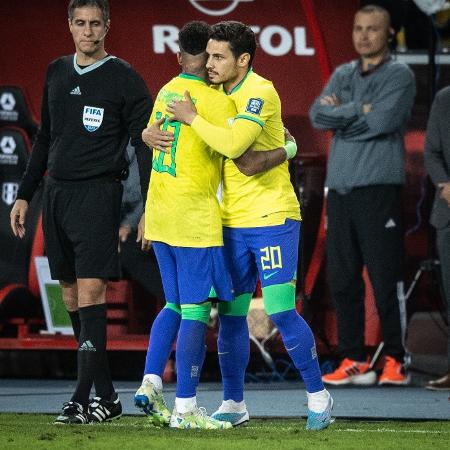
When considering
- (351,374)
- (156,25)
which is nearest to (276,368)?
(351,374)

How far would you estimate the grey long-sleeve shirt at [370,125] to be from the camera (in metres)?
8.24

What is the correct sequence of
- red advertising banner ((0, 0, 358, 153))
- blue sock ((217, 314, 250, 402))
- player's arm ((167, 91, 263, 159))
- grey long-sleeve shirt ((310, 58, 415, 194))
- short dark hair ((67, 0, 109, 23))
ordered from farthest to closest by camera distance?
red advertising banner ((0, 0, 358, 153)) → grey long-sleeve shirt ((310, 58, 415, 194)) → short dark hair ((67, 0, 109, 23)) → blue sock ((217, 314, 250, 402)) → player's arm ((167, 91, 263, 159))

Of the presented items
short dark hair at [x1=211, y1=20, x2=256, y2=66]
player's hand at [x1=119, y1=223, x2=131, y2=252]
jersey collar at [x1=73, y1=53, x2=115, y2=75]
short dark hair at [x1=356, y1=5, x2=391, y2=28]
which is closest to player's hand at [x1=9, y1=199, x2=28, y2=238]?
jersey collar at [x1=73, y1=53, x2=115, y2=75]

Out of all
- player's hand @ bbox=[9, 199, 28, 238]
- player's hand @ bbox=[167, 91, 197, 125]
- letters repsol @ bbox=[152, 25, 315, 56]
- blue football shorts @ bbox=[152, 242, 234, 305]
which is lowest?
blue football shorts @ bbox=[152, 242, 234, 305]

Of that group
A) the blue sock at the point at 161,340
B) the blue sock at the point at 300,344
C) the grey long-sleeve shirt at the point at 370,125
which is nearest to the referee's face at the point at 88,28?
the blue sock at the point at 161,340

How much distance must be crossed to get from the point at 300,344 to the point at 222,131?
95 cm

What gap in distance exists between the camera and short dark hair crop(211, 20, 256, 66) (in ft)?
19.0

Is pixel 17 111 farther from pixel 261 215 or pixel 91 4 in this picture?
pixel 261 215

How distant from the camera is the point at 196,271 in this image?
226 inches

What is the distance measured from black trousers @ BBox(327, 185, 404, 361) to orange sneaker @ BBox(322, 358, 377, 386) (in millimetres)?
48

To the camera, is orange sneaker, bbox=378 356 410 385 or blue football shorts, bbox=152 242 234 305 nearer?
blue football shorts, bbox=152 242 234 305

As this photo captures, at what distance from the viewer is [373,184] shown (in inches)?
327

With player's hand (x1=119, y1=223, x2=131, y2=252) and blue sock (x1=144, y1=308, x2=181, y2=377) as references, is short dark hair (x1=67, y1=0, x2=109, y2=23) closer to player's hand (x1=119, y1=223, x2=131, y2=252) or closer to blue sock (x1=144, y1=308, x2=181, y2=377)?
blue sock (x1=144, y1=308, x2=181, y2=377)

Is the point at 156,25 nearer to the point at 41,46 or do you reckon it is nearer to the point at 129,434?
the point at 41,46
